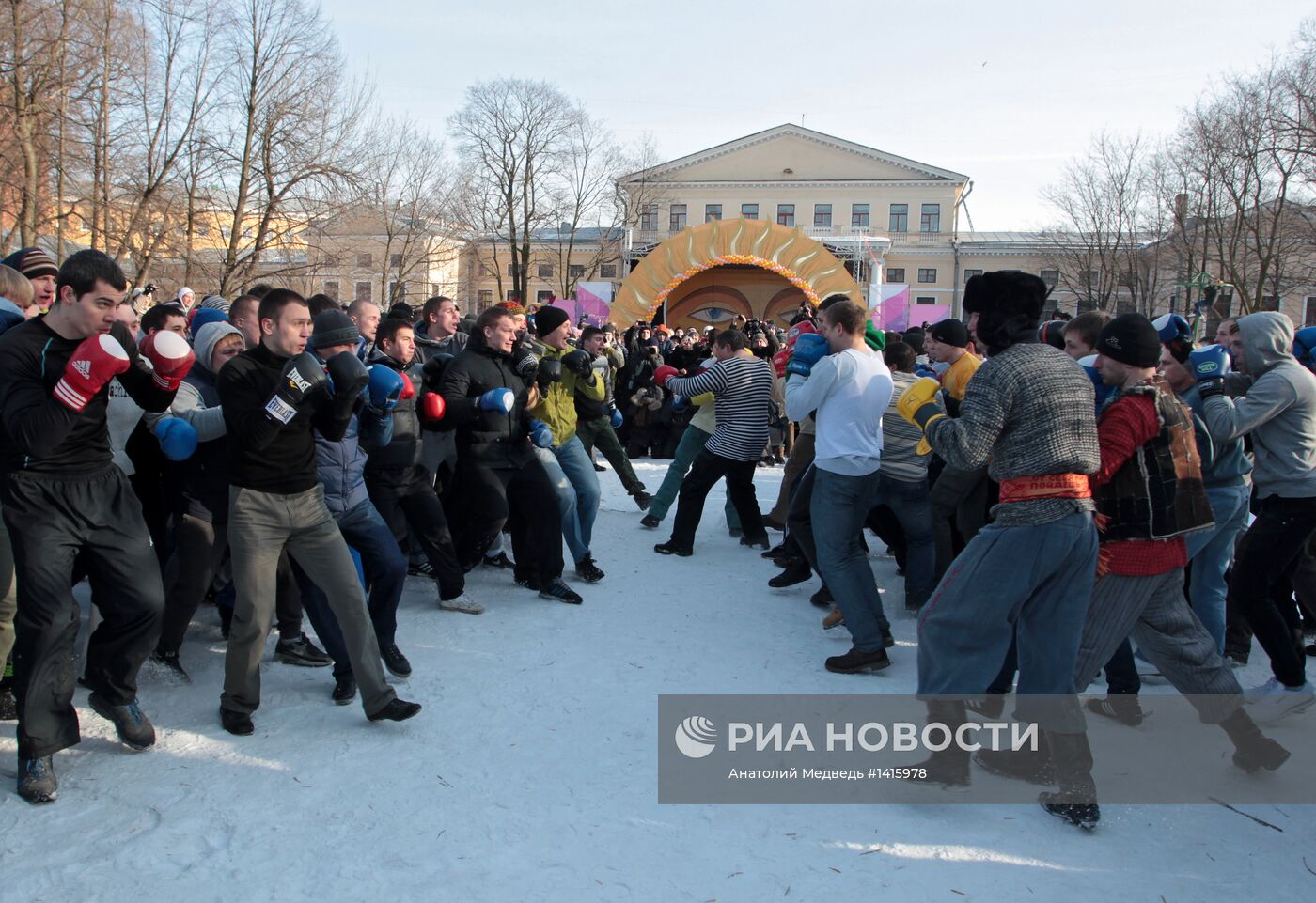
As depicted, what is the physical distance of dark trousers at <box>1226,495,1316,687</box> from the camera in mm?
3943

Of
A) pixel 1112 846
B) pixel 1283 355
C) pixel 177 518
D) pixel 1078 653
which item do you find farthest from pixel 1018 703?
pixel 177 518

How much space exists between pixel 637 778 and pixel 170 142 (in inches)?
823

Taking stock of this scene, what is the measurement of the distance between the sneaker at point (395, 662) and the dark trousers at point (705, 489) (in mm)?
2791

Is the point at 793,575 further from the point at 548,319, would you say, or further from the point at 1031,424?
the point at 1031,424

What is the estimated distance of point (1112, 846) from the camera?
9.41ft

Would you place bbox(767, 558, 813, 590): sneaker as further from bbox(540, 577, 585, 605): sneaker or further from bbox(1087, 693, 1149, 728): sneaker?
bbox(1087, 693, 1149, 728): sneaker

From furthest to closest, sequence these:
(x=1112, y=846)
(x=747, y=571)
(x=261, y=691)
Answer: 1. (x=747, y=571)
2. (x=261, y=691)
3. (x=1112, y=846)

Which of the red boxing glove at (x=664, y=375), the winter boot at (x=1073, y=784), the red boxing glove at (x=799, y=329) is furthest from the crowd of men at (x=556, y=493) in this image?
the red boxing glove at (x=664, y=375)

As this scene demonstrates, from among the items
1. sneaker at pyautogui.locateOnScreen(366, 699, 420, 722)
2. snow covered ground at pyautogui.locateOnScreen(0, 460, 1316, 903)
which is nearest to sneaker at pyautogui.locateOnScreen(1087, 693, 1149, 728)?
snow covered ground at pyautogui.locateOnScreen(0, 460, 1316, 903)

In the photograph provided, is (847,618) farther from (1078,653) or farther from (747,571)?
(747,571)

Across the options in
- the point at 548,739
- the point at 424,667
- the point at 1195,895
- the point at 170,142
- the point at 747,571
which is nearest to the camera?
the point at 1195,895

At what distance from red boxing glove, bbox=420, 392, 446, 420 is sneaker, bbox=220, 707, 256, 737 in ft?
5.77

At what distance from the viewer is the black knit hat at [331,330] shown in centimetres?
367

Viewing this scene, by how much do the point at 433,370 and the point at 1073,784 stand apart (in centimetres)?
392
